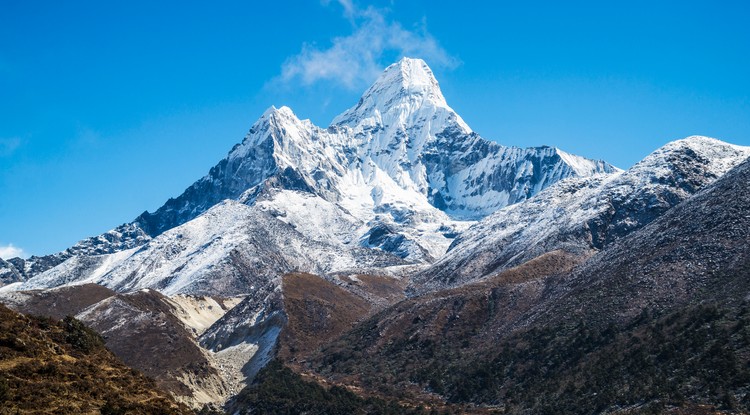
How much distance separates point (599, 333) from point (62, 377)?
3007 inches

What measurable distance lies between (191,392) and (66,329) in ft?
243

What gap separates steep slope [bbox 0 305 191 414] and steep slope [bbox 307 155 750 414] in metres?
50.4

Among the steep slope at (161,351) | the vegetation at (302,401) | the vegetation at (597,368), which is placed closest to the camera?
the vegetation at (597,368)

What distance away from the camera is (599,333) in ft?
332

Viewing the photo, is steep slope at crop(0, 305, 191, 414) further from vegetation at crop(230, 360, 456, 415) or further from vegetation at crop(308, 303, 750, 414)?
vegetation at crop(230, 360, 456, 415)

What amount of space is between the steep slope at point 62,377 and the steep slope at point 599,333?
1986 inches

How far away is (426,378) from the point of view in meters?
114

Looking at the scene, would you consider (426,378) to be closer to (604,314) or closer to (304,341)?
(604,314)

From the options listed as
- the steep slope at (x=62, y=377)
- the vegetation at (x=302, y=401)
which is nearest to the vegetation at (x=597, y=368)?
the vegetation at (x=302, y=401)

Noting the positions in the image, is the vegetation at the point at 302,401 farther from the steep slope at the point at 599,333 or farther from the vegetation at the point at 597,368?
the vegetation at the point at 597,368

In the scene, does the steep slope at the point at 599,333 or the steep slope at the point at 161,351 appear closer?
the steep slope at the point at 599,333

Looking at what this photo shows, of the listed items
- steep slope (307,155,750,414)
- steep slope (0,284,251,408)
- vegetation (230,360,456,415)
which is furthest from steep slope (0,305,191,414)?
steep slope (0,284,251,408)

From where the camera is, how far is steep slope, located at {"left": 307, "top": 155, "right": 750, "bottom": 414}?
80.1 metres

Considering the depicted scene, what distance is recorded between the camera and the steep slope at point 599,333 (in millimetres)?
80125
